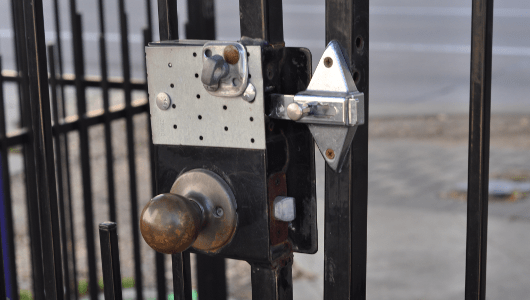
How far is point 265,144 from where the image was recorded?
2.44 feet

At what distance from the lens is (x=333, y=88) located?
27.8 inches

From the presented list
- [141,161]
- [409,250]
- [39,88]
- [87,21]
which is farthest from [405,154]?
[87,21]

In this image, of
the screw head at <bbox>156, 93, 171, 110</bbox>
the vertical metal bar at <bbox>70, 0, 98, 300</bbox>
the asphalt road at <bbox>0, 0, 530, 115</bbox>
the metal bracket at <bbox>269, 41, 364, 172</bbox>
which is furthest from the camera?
the asphalt road at <bbox>0, 0, 530, 115</bbox>

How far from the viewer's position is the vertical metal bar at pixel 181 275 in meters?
0.95

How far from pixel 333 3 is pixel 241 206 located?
0.93 ft

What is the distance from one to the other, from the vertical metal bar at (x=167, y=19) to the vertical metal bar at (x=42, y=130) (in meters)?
0.19

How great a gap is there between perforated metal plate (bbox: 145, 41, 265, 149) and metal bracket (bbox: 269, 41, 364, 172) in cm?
4

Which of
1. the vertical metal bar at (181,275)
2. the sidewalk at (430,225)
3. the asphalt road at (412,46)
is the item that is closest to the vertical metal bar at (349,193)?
the vertical metal bar at (181,275)

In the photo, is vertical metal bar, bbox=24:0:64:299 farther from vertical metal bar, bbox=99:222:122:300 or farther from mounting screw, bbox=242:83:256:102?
mounting screw, bbox=242:83:256:102

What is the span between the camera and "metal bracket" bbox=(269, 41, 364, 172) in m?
0.69

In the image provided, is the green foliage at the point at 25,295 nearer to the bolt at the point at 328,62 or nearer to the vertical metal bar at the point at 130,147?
the vertical metal bar at the point at 130,147

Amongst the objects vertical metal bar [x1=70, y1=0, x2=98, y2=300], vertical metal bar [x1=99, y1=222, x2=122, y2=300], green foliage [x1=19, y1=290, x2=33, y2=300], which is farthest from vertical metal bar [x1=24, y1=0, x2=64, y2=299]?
green foliage [x1=19, y1=290, x2=33, y2=300]

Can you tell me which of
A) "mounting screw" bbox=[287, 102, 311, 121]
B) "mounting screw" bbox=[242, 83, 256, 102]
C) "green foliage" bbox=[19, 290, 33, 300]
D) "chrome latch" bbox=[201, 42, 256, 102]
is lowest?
"green foliage" bbox=[19, 290, 33, 300]

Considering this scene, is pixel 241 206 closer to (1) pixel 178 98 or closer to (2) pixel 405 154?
(1) pixel 178 98
